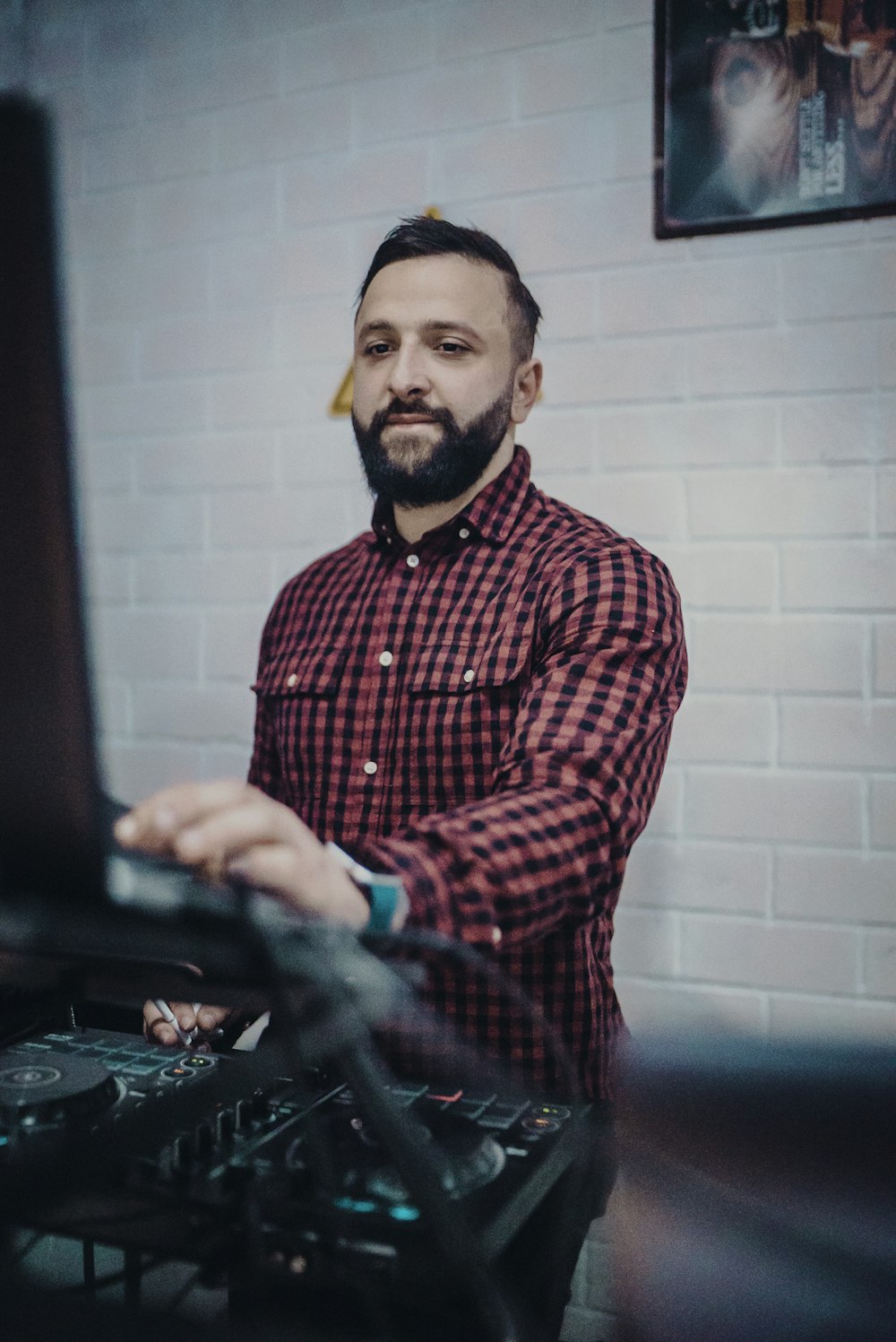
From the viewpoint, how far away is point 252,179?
1.87 m

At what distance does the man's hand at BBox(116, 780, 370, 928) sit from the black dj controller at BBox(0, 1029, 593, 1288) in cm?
11

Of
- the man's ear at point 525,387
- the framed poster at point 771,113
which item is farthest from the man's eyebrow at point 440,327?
the framed poster at point 771,113

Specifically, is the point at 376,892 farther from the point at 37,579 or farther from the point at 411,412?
the point at 411,412

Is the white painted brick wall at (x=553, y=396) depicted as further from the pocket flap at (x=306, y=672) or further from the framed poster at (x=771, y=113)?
the pocket flap at (x=306, y=672)

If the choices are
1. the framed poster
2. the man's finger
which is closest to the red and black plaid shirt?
the man's finger

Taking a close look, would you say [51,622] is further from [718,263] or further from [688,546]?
[718,263]

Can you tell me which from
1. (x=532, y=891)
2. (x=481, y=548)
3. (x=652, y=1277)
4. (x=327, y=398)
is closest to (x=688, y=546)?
(x=481, y=548)

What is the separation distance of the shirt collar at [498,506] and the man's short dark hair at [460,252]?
18cm

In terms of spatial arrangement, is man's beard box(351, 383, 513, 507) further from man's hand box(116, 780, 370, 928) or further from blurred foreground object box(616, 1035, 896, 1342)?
man's hand box(116, 780, 370, 928)

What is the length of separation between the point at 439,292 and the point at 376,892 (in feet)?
3.35

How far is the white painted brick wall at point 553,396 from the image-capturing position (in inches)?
60.7

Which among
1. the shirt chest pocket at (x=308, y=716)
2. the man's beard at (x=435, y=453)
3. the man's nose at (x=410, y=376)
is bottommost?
the shirt chest pocket at (x=308, y=716)

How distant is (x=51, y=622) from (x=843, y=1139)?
73 cm

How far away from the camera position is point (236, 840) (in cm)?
54
